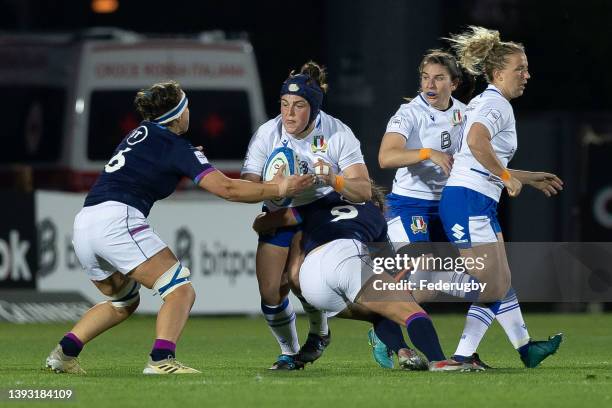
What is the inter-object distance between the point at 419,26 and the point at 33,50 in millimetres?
4614

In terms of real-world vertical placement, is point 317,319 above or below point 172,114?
Result: below

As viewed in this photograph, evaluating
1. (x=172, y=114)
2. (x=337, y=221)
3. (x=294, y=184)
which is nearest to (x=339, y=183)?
(x=294, y=184)

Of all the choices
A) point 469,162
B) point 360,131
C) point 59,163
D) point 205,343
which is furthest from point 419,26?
point 469,162

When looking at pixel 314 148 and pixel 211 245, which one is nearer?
pixel 314 148

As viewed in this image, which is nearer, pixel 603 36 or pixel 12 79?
Result: pixel 12 79

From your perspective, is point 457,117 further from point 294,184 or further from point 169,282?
point 169,282

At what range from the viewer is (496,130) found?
1131 centimetres

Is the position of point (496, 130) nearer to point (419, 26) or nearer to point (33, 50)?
point (419, 26)

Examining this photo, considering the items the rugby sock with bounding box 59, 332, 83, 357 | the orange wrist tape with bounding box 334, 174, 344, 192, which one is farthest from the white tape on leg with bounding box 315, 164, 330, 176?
the rugby sock with bounding box 59, 332, 83, 357

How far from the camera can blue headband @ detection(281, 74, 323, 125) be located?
11.2 m

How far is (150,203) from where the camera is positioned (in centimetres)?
1101

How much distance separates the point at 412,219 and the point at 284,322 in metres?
1.28

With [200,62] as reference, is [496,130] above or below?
above

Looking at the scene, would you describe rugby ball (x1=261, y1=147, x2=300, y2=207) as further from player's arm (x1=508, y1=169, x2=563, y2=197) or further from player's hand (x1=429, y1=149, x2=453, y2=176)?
player's arm (x1=508, y1=169, x2=563, y2=197)
